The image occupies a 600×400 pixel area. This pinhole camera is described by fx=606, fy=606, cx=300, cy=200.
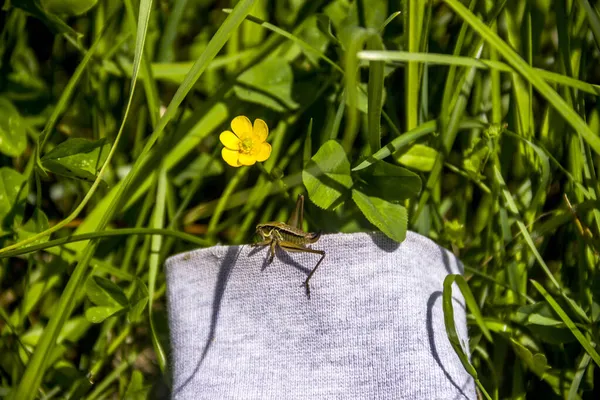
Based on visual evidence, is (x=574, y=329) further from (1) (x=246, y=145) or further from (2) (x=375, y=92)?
(1) (x=246, y=145)

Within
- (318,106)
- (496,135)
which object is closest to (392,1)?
(318,106)

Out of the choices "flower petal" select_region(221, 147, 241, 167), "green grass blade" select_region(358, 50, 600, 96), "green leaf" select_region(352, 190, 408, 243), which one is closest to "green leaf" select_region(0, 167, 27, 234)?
"flower petal" select_region(221, 147, 241, 167)

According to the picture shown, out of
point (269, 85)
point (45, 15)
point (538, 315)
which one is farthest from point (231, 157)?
point (538, 315)

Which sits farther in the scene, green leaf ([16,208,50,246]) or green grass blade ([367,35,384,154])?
green leaf ([16,208,50,246])

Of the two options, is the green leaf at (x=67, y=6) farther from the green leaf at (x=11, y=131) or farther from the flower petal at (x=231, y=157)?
the flower petal at (x=231, y=157)

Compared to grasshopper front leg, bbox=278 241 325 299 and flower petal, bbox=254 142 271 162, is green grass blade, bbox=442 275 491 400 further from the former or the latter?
flower petal, bbox=254 142 271 162

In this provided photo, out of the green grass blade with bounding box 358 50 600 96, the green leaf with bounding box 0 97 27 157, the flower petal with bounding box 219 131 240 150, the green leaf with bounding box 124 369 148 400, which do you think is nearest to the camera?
the green grass blade with bounding box 358 50 600 96
